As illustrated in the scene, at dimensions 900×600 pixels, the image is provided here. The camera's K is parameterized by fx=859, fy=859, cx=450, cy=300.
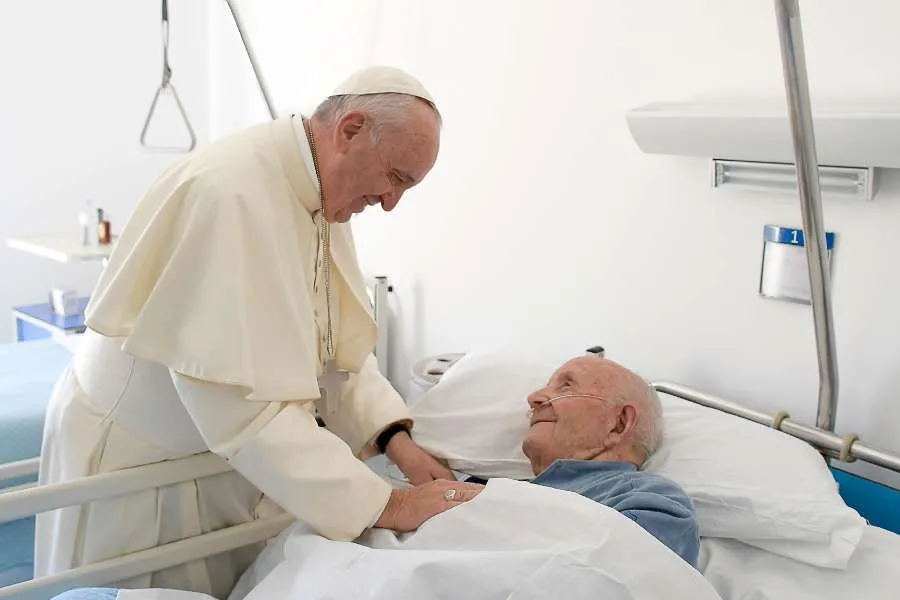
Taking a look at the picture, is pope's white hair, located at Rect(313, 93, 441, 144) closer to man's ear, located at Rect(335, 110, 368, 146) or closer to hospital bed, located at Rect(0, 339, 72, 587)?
man's ear, located at Rect(335, 110, 368, 146)

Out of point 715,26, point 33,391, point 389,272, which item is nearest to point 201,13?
point 389,272

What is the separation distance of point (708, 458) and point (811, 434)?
0.77 ft

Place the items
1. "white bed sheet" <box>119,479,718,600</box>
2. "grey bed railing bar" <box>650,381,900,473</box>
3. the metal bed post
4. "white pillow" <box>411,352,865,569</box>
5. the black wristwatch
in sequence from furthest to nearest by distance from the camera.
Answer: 1. the metal bed post
2. the black wristwatch
3. "grey bed railing bar" <box>650,381,900,473</box>
4. "white pillow" <box>411,352,865,569</box>
5. "white bed sheet" <box>119,479,718,600</box>

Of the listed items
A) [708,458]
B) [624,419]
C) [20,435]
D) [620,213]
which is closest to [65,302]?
[20,435]

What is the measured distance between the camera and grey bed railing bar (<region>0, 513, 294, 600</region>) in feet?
5.14

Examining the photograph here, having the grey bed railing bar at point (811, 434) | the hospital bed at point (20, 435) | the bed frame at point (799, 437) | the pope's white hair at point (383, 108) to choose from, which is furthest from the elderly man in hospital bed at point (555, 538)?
the hospital bed at point (20, 435)

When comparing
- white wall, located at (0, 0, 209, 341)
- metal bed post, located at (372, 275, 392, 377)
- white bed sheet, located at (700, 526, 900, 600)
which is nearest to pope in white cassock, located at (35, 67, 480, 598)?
white bed sheet, located at (700, 526, 900, 600)

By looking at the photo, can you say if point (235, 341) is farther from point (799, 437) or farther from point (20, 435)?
point (20, 435)

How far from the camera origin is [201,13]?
454 cm

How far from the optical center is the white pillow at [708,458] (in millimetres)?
1551

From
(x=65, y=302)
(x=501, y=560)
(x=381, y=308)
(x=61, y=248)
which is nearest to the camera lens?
(x=501, y=560)

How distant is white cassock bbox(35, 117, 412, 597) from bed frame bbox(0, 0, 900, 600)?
0.06 metres

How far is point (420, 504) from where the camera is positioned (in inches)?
62.1

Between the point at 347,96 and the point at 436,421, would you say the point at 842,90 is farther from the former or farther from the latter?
the point at 436,421
